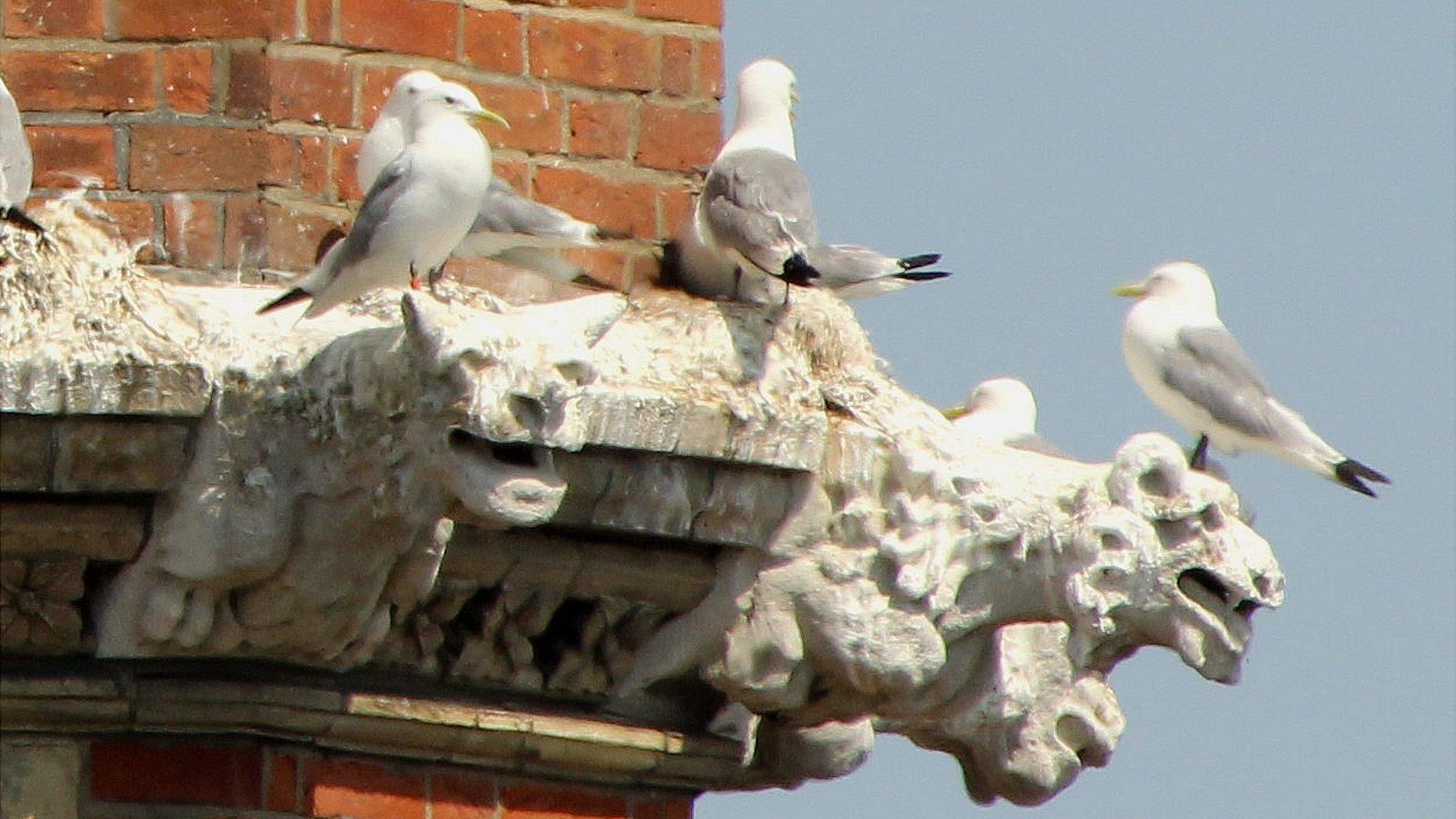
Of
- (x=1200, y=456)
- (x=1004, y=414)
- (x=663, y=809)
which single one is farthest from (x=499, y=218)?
(x=1004, y=414)

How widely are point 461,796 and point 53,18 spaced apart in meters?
1.39

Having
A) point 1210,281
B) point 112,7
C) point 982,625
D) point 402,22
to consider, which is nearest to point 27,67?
point 112,7

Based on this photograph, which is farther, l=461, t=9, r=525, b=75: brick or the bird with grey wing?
l=461, t=9, r=525, b=75: brick

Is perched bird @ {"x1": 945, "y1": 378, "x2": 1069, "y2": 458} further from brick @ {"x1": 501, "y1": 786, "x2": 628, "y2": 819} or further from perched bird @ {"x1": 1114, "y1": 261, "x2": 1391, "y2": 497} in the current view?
brick @ {"x1": 501, "y1": 786, "x2": 628, "y2": 819}

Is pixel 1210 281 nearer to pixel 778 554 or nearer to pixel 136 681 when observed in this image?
pixel 778 554

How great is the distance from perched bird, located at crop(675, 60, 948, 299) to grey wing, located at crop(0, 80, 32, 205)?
1.18 metres

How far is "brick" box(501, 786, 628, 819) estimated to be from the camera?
20.3ft

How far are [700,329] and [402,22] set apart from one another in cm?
68

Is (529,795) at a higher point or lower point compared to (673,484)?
lower

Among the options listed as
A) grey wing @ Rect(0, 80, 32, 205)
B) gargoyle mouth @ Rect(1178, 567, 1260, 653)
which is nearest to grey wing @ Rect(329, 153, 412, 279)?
grey wing @ Rect(0, 80, 32, 205)

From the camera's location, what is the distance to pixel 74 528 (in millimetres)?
5633

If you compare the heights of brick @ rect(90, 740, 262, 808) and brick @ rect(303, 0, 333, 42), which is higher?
brick @ rect(303, 0, 333, 42)

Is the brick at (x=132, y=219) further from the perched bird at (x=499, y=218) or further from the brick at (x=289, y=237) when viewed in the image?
the perched bird at (x=499, y=218)

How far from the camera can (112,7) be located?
19.4 feet
